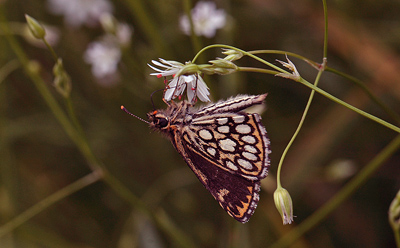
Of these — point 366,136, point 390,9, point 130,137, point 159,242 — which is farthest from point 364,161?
point 130,137

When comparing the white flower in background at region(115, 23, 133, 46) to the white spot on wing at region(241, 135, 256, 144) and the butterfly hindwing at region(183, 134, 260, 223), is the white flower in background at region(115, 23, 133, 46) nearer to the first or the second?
the butterfly hindwing at region(183, 134, 260, 223)

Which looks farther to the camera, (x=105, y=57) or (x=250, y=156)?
(x=105, y=57)

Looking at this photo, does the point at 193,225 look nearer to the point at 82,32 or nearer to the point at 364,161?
the point at 364,161

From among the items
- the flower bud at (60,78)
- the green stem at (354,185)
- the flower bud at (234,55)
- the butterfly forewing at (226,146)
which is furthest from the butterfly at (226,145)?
the green stem at (354,185)

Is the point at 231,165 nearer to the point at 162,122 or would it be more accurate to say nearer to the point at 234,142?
the point at 234,142

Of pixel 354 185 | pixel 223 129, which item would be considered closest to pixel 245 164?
pixel 223 129

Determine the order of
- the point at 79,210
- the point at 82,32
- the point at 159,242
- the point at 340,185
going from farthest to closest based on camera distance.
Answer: the point at 82,32, the point at 79,210, the point at 340,185, the point at 159,242

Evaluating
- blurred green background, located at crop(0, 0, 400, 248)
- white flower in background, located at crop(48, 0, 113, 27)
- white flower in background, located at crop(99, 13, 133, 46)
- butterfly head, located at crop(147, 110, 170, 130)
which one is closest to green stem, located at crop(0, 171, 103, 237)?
butterfly head, located at crop(147, 110, 170, 130)
